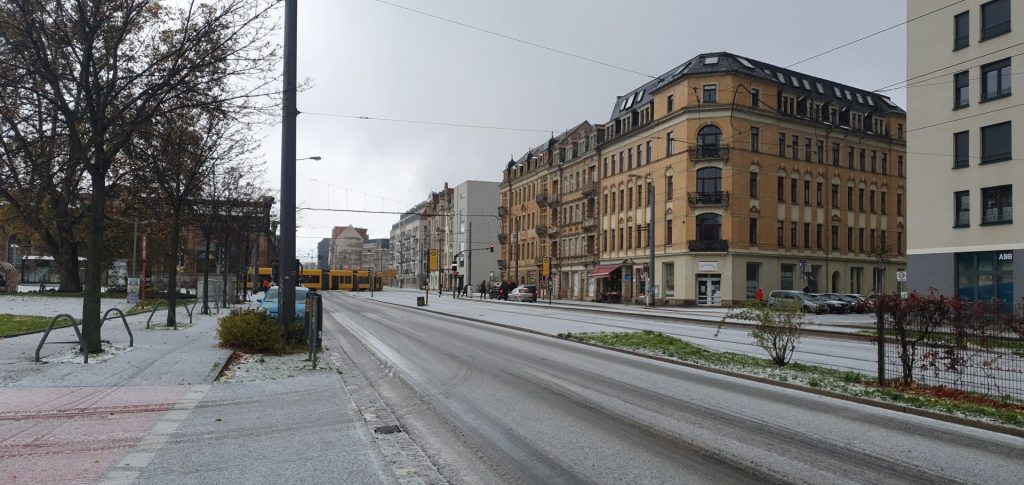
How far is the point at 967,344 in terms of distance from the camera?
9.95 metres

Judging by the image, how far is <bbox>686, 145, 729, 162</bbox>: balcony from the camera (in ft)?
164

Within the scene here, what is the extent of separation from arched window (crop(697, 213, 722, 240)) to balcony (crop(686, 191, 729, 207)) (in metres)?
0.84

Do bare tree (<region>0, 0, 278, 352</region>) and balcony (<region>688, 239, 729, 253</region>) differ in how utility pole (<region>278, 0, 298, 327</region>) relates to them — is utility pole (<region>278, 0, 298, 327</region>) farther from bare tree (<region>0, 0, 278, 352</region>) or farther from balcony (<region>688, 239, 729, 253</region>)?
balcony (<region>688, 239, 729, 253</region>)

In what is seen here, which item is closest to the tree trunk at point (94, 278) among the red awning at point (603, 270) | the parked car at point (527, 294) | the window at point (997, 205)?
the window at point (997, 205)

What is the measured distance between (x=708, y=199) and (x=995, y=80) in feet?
65.2

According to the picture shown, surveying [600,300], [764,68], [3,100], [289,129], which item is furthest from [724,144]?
[3,100]

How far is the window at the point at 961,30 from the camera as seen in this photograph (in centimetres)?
3416

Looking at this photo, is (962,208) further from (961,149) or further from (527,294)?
(527,294)

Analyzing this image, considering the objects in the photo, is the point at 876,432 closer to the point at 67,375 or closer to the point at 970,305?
the point at 970,305

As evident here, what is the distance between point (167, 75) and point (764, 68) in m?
49.2

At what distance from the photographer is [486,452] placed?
677 centimetres

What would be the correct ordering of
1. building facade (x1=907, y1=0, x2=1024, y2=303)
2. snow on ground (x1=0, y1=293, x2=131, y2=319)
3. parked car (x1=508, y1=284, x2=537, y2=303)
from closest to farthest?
snow on ground (x1=0, y1=293, x2=131, y2=319), building facade (x1=907, y1=0, x2=1024, y2=303), parked car (x1=508, y1=284, x2=537, y2=303)

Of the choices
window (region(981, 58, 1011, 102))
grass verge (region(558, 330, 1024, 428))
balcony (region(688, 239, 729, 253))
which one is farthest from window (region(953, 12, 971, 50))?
grass verge (region(558, 330, 1024, 428))

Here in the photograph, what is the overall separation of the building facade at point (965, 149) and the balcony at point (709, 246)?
13827 millimetres
